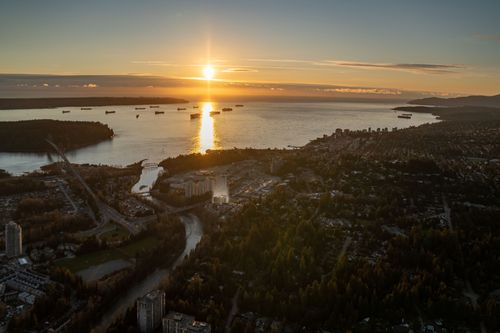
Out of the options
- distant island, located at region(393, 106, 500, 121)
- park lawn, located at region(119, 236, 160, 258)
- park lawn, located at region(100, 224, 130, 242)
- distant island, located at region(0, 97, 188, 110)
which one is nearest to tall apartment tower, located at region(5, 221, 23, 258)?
park lawn, located at region(100, 224, 130, 242)

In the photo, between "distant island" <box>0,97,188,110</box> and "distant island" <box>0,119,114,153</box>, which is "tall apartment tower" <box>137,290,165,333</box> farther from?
"distant island" <box>0,97,188,110</box>

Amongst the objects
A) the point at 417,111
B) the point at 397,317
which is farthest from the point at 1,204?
the point at 417,111

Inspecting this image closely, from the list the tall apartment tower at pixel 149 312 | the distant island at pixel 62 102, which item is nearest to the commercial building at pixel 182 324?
the tall apartment tower at pixel 149 312

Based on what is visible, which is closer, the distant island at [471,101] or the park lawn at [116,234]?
the park lawn at [116,234]

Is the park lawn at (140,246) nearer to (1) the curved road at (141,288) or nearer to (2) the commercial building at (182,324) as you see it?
(1) the curved road at (141,288)

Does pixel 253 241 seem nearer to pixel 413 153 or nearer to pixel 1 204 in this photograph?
pixel 1 204

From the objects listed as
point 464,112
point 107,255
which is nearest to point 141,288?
point 107,255
